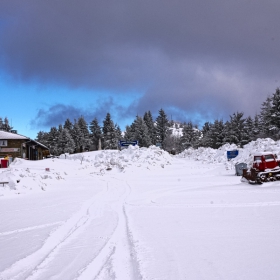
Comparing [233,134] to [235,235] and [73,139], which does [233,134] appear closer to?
[73,139]

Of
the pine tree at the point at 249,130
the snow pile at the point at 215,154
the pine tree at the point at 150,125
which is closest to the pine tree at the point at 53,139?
the pine tree at the point at 150,125

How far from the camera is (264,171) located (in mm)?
16500

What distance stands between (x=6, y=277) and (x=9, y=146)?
49.8 meters

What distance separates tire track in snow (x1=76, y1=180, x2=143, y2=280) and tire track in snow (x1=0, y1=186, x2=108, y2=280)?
0.87 meters

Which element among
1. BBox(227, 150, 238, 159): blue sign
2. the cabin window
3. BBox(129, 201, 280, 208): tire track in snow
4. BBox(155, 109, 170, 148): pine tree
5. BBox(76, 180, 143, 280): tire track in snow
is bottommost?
BBox(129, 201, 280, 208): tire track in snow

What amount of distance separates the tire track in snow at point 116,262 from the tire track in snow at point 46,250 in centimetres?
87

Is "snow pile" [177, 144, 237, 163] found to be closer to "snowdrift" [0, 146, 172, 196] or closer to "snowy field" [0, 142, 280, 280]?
"snowdrift" [0, 146, 172, 196]

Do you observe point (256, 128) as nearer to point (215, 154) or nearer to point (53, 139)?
point (215, 154)

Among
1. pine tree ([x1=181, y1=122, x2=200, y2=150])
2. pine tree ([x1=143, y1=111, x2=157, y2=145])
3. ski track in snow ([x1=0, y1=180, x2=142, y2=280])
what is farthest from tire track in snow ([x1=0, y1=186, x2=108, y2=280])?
pine tree ([x1=181, y1=122, x2=200, y2=150])

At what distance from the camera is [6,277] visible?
13.0ft

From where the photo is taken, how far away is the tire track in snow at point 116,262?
3863 mm

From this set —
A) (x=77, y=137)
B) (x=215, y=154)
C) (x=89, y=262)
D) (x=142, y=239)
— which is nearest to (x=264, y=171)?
(x=142, y=239)

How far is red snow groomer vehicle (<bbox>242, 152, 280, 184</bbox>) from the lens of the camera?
1585 cm

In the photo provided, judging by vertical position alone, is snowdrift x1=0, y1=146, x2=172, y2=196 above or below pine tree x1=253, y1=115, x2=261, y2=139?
below
